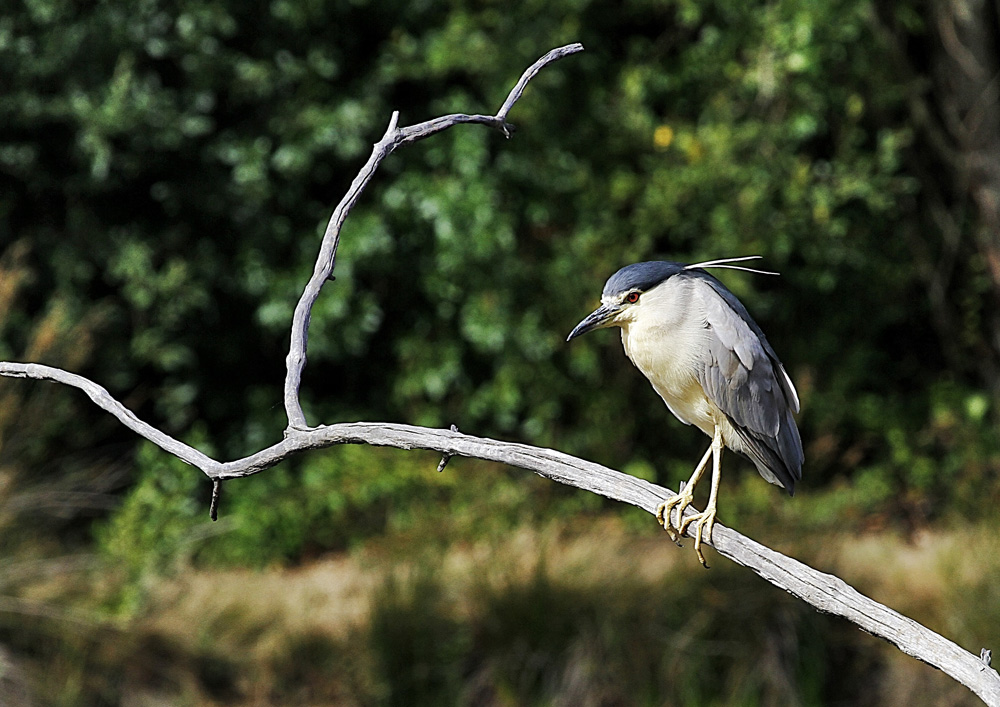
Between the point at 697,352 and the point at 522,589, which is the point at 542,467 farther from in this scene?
the point at 522,589

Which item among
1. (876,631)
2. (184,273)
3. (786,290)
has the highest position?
(786,290)

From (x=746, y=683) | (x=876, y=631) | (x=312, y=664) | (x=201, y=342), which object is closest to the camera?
(x=876, y=631)

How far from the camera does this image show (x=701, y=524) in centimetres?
205

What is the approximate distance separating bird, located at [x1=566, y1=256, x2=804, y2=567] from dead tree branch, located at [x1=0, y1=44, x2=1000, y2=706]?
0.37m

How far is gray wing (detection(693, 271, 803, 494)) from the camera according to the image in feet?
6.89

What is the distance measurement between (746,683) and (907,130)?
9.62 feet

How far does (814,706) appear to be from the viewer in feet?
13.1

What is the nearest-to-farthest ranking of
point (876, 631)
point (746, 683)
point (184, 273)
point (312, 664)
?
point (876, 631)
point (746, 683)
point (312, 664)
point (184, 273)

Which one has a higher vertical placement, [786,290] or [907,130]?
[907,130]

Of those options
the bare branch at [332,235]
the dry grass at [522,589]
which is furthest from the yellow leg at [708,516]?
the dry grass at [522,589]

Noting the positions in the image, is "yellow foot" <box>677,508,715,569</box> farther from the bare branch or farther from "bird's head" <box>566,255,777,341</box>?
the bare branch

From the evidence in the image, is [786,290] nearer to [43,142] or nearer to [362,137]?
[362,137]

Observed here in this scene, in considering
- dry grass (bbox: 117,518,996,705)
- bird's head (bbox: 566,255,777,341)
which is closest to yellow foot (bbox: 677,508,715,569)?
bird's head (bbox: 566,255,777,341)

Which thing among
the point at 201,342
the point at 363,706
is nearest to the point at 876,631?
the point at 363,706
